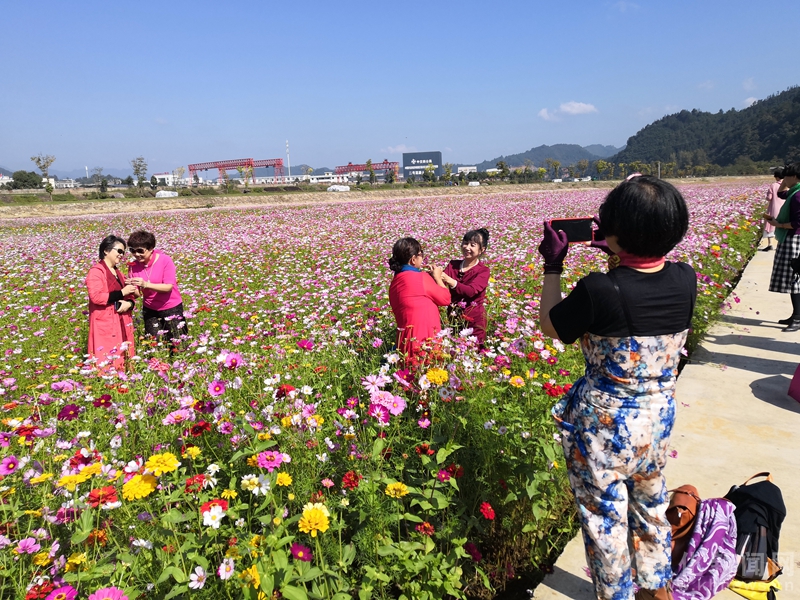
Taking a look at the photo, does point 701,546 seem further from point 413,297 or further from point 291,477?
point 413,297

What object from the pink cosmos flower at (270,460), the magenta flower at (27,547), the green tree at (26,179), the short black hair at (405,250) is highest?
the green tree at (26,179)

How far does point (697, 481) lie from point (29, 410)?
14.2ft

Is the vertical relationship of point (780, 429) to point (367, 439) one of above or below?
below

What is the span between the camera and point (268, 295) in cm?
705

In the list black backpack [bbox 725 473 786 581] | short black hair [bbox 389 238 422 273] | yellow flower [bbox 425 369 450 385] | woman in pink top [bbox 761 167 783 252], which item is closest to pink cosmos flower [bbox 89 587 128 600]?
yellow flower [bbox 425 369 450 385]

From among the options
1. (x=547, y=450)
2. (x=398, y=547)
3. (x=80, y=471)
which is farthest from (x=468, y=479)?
(x=80, y=471)

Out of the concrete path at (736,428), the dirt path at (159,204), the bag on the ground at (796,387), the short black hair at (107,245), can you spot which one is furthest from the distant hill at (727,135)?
the short black hair at (107,245)

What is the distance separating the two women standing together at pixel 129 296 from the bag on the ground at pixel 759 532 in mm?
4244

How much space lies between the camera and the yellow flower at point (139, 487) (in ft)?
5.33

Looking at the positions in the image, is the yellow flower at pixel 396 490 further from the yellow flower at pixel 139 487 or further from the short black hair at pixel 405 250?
the short black hair at pixel 405 250

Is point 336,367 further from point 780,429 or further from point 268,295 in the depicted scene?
point 268,295

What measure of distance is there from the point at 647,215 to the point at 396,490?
1.29m

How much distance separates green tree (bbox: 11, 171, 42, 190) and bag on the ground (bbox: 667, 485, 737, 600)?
80771 mm

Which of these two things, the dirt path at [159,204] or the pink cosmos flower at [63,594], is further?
the dirt path at [159,204]
